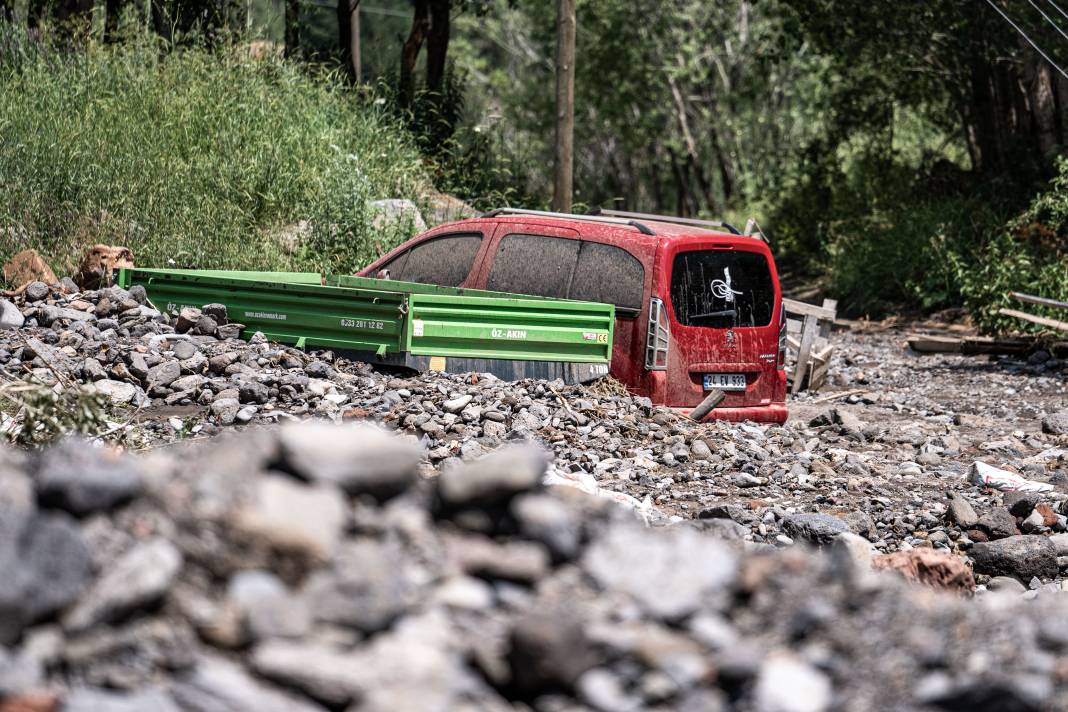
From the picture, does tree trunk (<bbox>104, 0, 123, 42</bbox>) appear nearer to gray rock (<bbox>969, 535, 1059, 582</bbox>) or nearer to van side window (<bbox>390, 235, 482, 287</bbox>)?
van side window (<bbox>390, 235, 482, 287</bbox>)

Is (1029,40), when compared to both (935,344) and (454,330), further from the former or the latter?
(454,330)

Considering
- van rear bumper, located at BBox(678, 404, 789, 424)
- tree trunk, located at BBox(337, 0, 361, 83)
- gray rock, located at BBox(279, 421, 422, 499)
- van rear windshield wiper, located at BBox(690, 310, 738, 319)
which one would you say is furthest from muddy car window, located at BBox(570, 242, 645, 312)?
→ tree trunk, located at BBox(337, 0, 361, 83)

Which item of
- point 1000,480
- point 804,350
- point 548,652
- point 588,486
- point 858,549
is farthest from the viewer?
point 804,350

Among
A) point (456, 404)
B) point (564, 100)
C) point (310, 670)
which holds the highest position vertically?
point (564, 100)

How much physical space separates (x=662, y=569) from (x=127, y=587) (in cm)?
127

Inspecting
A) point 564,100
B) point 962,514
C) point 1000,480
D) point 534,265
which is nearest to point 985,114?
point 564,100

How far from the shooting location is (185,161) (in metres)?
16.0

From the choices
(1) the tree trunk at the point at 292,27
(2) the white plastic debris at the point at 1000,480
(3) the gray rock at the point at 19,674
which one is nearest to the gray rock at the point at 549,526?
(3) the gray rock at the point at 19,674

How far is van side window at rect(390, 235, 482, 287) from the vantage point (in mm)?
10875

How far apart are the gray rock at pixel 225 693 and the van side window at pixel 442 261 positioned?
8.04 meters

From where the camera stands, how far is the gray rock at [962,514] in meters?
7.37

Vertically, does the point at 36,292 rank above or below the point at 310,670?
below

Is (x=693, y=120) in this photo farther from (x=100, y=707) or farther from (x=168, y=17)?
(x=100, y=707)

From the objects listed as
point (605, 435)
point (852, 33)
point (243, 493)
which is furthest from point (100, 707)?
point (852, 33)
